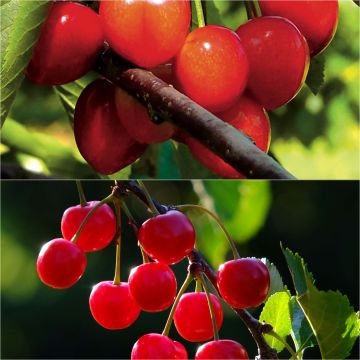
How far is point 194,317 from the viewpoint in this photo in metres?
0.49

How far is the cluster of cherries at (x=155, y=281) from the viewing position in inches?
17.6

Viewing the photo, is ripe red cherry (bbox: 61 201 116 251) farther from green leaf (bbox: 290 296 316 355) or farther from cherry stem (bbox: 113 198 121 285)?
green leaf (bbox: 290 296 316 355)

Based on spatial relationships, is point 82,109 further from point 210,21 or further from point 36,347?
point 36,347

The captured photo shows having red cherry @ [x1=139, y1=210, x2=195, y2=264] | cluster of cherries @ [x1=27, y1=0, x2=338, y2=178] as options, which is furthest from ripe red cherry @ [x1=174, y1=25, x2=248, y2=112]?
red cherry @ [x1=139, y1=210, x2=195, y2=264]

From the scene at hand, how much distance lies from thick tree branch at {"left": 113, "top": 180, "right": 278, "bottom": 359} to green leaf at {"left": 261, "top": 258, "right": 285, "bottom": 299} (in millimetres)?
20

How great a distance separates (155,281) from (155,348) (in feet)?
0.12

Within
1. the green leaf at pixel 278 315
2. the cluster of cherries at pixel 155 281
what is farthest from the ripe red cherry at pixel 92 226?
the green leaf at pixel 278 315

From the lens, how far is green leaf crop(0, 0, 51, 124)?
0.33 meters

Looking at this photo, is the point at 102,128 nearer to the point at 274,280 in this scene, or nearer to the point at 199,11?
the point at 199,11

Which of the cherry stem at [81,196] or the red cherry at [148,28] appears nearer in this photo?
the red cherry at [148,28]

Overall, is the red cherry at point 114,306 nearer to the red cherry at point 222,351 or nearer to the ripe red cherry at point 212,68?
the red cherry at point 222,351

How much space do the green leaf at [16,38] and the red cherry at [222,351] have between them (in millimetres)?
181

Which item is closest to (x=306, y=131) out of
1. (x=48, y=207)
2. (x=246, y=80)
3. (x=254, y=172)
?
(x=48, y=207)

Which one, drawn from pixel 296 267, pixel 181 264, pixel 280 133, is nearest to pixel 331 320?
pixel 296 267
